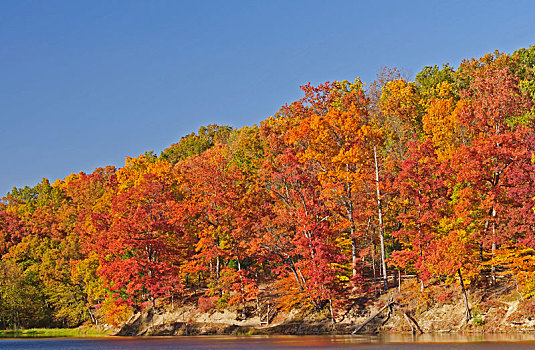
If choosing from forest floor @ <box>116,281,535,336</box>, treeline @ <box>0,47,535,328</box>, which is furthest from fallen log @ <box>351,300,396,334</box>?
treeline @ <box>0,47,535,328</box>

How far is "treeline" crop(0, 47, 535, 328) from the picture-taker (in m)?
43.5

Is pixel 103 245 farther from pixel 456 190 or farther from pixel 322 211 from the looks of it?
pixel 456 190

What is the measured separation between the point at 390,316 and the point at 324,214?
10912 mm

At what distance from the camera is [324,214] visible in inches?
2035

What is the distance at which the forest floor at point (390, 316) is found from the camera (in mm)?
39938

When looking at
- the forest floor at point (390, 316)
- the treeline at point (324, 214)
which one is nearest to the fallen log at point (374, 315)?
the forest floor at point (390, 316)

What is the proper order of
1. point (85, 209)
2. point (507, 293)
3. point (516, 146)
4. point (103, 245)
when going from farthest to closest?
point (85, 209) → point (103, 245) → point (516, 146) → point (507, 293)

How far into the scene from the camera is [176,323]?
57.0 metres

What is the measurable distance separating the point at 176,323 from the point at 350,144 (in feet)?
80.2

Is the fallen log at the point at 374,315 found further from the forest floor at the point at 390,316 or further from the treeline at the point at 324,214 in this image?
the treeline at the point at 324,214

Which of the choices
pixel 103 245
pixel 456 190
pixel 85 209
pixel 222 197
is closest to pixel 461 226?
pixel 456 190

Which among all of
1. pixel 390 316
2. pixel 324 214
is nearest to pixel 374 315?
pixel 390 316

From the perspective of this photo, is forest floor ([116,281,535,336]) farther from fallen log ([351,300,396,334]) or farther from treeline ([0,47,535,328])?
treeline ([0,47,535,328])

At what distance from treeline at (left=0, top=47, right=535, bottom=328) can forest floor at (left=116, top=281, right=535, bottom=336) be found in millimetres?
1141
